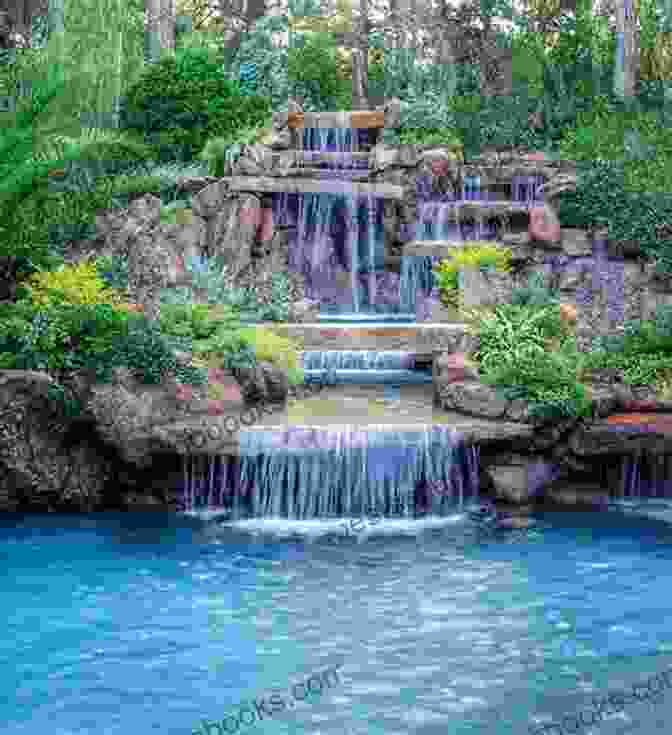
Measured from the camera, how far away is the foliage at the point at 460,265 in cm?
1338

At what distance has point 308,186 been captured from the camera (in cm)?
1579

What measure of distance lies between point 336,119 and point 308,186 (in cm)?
255

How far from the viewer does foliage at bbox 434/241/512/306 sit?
13375 mm

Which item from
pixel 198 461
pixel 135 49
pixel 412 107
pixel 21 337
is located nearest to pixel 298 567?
pixel 198 461

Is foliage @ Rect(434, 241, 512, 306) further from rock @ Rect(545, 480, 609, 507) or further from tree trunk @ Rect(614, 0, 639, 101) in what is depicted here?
tree trunk @ Rect(614, 0, 639, 101)

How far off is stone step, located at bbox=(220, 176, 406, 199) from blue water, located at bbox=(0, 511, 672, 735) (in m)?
7.13

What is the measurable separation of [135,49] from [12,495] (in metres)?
12.8

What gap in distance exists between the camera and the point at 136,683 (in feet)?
20.1

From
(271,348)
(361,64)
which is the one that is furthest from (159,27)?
(271,348)

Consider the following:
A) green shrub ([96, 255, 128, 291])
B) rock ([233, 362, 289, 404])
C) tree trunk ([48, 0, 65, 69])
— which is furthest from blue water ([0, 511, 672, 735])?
tree trunk ([48, 0, 65, 69])

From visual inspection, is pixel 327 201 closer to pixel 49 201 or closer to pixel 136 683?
pixel 49 201

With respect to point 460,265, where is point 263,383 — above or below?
below

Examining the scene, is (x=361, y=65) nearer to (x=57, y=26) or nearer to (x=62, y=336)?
(x=57, y=26)

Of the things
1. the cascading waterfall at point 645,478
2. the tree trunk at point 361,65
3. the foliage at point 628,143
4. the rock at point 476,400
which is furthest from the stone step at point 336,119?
the cascading waterfall at point 645,478
